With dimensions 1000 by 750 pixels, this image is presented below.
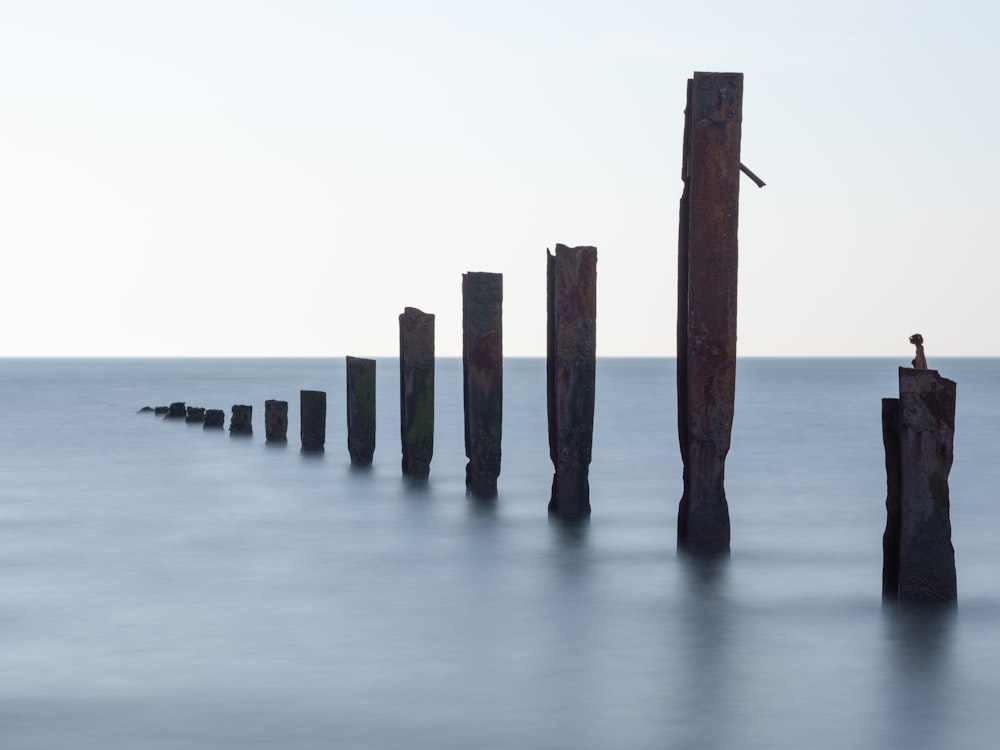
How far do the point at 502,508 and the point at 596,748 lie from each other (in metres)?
8.63

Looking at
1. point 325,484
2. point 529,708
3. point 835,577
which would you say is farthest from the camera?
point 325,484

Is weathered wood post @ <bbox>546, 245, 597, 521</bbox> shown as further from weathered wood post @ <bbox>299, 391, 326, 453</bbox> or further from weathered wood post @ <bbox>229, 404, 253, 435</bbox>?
weathered wood post @ <bbox>229, 404, 253, 435</bbox>

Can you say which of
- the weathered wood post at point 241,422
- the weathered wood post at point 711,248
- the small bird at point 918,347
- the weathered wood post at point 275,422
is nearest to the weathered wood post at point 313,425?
the weathered wood post at point 275,422

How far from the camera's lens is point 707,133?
32.1 ft

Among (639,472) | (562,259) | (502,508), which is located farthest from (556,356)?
(639,472)

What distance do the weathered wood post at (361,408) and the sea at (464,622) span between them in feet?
3.01

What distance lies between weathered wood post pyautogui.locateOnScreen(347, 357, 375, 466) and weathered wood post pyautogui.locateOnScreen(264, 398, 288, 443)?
165 inches

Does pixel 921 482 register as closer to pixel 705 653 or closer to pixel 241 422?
pixel 705 653

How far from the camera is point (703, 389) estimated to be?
9906mm

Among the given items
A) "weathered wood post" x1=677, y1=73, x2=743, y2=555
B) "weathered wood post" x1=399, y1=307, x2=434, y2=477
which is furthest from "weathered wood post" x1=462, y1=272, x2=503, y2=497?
"weathered wood post" x1=677, y1=73, x2=743, y2=555

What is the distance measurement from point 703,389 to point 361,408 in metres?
9.44

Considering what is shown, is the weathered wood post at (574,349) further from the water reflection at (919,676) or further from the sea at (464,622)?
the water reflection at (919,676)

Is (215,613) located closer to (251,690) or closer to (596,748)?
(251,690)

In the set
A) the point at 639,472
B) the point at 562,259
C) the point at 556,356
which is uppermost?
the point at 562,259
